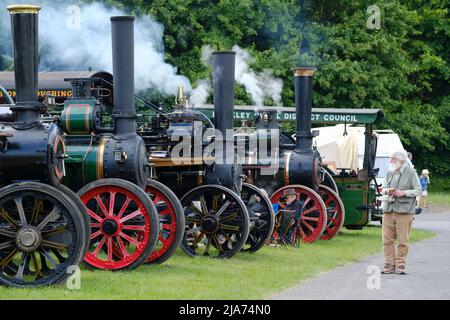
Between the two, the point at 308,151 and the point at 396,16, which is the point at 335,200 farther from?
the point at 396,16

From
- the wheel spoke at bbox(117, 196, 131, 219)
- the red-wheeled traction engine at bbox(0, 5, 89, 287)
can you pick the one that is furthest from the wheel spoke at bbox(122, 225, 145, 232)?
the red-wheeled traction engine at bbox(0, 5, 89, 287)

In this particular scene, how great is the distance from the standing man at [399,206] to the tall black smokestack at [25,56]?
3928 millimetres

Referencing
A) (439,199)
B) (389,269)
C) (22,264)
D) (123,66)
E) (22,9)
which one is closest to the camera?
(22,264)

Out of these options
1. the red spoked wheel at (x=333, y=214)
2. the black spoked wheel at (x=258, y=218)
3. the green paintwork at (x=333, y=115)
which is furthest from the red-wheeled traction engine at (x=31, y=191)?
the green paintwork at (x=333, y=115)

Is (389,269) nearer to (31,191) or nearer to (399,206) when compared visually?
(399,206)

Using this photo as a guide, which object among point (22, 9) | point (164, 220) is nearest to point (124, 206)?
point (164, 220)

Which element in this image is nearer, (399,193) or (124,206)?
(124,206)

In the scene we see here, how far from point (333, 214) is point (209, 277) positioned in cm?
702

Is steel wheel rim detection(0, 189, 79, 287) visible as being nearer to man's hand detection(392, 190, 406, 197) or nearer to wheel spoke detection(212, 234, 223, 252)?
wheel spoke detection(212, 234, 223, 252)

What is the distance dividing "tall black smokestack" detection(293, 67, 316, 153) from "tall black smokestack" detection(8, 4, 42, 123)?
7622 millimetres

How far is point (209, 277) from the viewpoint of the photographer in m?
10.3

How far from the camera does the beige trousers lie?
11.3 meters

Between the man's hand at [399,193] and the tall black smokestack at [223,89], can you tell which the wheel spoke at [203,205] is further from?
the man's hand at [399,193]

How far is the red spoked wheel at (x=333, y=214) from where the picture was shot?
16.9m
